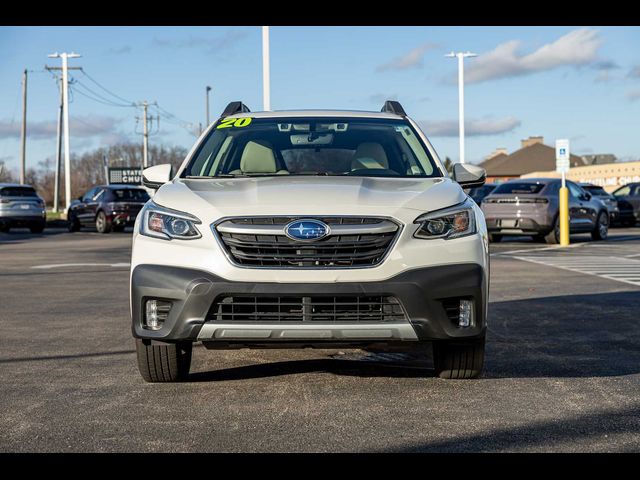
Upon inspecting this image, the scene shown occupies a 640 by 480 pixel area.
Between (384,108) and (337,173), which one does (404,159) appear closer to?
(337,173)

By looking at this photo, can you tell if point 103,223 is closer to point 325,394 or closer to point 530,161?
point 325,394

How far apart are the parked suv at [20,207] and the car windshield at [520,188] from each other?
18.5 metres

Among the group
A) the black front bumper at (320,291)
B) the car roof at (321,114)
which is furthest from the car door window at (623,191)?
the black front bumper at (320,291)

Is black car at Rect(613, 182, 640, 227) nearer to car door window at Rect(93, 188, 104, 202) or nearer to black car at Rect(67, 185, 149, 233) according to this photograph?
black car at Rect(67, 185, 149, 233)

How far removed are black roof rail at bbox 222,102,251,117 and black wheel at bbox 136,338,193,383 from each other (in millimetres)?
2270

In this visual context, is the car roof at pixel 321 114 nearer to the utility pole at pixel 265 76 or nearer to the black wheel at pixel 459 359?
the black wheel at pixel 459 359

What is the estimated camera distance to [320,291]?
5.40 metres

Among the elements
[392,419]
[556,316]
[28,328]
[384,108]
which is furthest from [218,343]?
[556,316]

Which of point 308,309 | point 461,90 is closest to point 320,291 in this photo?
point 308,309

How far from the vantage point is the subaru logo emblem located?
5473 millimetres

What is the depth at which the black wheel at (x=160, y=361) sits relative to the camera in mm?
5984

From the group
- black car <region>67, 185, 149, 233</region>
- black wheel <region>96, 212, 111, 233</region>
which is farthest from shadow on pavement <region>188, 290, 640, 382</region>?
black wheel <region>96, 212, 111, 233</region>
